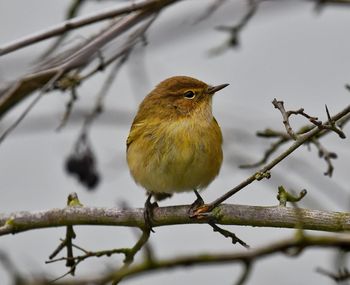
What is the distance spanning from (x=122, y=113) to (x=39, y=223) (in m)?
1.89

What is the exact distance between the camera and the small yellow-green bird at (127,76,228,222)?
16.9 feet

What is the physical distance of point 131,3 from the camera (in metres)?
4.33

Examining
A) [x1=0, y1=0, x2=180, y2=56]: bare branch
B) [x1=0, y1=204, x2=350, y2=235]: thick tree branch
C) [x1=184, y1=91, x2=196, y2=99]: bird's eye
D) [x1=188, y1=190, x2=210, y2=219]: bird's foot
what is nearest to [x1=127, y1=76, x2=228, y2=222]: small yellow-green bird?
[x1=184, y1=91, x2=196, y2=99]: bird's eye

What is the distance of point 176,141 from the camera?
5.23 m

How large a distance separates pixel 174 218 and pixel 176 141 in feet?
2.54

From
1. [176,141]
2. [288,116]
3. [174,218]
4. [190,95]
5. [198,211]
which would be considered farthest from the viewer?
[190,95]

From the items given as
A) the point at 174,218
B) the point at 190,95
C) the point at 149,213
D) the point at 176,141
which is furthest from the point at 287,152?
the point at 190,95

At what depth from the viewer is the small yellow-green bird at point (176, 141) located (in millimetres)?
5156

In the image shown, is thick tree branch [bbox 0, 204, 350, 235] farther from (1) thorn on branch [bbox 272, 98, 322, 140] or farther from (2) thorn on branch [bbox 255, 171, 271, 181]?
(1) thorn on branch [bbox 272, 98, 322, 140]

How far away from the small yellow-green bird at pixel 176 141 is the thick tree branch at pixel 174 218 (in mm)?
293

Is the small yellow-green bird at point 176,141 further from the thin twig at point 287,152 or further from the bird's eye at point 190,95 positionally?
the thin twig at point 287,152

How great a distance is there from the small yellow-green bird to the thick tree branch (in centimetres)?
29

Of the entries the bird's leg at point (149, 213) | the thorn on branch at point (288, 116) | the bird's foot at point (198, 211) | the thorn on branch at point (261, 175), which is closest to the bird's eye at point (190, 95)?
the bird's leg at point (149, 213)

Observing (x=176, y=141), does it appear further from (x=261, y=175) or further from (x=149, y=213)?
(x=261, y=175)
